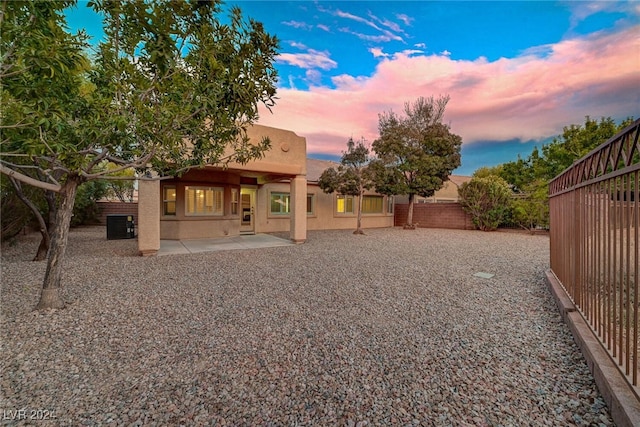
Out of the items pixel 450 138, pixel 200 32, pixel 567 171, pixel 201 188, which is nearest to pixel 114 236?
pixel 201 188

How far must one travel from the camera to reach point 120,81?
350 centimetres

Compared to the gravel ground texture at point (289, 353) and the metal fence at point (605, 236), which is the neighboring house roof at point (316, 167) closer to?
the gravel ground texture at point (289, 353)

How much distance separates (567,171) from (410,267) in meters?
4.23

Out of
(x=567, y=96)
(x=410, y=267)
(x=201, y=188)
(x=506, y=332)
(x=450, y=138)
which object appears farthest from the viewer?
(x=450, y=138)

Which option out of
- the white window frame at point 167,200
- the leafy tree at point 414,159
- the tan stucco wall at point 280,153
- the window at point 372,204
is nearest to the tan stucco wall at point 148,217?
the tan stucco wall at point 280,153

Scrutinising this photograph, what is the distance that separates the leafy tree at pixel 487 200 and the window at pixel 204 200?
49.1 feet

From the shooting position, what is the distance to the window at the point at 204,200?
474 inches

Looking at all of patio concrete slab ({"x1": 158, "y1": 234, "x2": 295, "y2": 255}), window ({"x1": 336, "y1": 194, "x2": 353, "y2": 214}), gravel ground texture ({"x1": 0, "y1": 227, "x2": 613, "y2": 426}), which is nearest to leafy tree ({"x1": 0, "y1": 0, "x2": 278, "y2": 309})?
gravel ground texture ({"x1": 0, "y1": 227, "x2": 613, "y2": 426})

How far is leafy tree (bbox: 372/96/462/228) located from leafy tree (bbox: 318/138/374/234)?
1047mm

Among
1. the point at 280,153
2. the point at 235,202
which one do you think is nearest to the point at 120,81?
the point at 280,153

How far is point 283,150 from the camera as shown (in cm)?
1120

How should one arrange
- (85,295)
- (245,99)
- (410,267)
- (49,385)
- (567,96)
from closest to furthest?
(49,385) < (245,99) < (85,295) < (410,267) < (567,96)

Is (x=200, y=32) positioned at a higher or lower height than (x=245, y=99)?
higher

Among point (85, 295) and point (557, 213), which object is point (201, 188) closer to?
point (85, 295)
